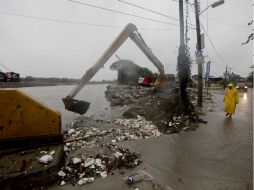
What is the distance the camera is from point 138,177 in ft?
13.1

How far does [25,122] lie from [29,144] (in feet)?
1.58

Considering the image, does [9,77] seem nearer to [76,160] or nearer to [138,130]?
[138,130]

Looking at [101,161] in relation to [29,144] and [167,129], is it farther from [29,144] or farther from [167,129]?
[167,129]

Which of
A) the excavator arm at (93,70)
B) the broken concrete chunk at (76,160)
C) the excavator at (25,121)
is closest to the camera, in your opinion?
the excavator at (25,121)

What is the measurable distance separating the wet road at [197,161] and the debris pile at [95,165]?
0.57ft

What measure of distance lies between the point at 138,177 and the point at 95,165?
1005 millimetres

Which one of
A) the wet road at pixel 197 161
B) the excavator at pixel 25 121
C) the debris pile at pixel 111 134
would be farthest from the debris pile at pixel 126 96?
the excavator at pixel 25 121

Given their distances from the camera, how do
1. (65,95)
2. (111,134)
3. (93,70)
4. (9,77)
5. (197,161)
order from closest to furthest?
(197,161)
(111,134)
(93,70)
(65,95)
(9,77)

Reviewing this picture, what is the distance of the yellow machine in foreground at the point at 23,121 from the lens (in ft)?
14.7

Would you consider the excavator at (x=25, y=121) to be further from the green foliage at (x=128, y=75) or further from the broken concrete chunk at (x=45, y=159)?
the green foliage at (x=128, y=75)

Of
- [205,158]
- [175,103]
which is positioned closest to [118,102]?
[175,103]

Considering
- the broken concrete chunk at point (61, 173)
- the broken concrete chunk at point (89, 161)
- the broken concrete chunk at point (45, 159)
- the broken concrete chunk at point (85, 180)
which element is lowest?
the broken concrete chunk at point (85, 180)

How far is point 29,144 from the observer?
466cm

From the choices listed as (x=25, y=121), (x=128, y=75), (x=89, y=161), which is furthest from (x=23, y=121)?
(x=128, y=75)
